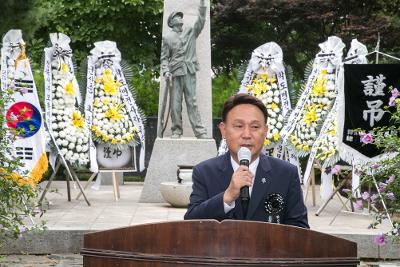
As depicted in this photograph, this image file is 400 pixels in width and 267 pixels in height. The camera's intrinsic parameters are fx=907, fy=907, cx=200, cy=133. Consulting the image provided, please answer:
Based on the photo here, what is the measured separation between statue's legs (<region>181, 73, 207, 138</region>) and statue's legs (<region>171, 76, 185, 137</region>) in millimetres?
83

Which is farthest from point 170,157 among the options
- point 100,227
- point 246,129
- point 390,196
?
point 246,129

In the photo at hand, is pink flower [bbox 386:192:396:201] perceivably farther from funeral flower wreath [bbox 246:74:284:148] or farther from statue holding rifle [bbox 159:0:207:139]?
statue holding rifle [bbox 159:0:207:139]

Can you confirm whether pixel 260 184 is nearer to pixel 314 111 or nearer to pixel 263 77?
pixel 314 111

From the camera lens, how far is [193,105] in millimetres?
12844

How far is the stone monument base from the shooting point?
42.2 ft

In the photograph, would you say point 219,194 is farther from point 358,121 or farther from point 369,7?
point 369,7

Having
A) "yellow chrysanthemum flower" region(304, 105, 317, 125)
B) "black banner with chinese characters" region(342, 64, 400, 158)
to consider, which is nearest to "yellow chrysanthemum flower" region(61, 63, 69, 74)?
"yellow chrysanthemum flower" region(304, 105, 317, 125)

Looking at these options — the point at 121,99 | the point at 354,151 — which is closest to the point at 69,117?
the point at 121,99

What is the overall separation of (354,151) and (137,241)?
→ 730 centimetres

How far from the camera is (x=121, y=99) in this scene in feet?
42.2

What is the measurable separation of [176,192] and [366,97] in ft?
9.64

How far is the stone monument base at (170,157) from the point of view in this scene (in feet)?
42.2

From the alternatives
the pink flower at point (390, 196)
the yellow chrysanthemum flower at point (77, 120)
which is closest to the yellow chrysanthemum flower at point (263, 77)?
the yellow chrysanthemum flower at point (77, 120)

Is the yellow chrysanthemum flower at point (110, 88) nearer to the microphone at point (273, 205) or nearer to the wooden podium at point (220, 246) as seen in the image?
the microphone at point (273, 205)
